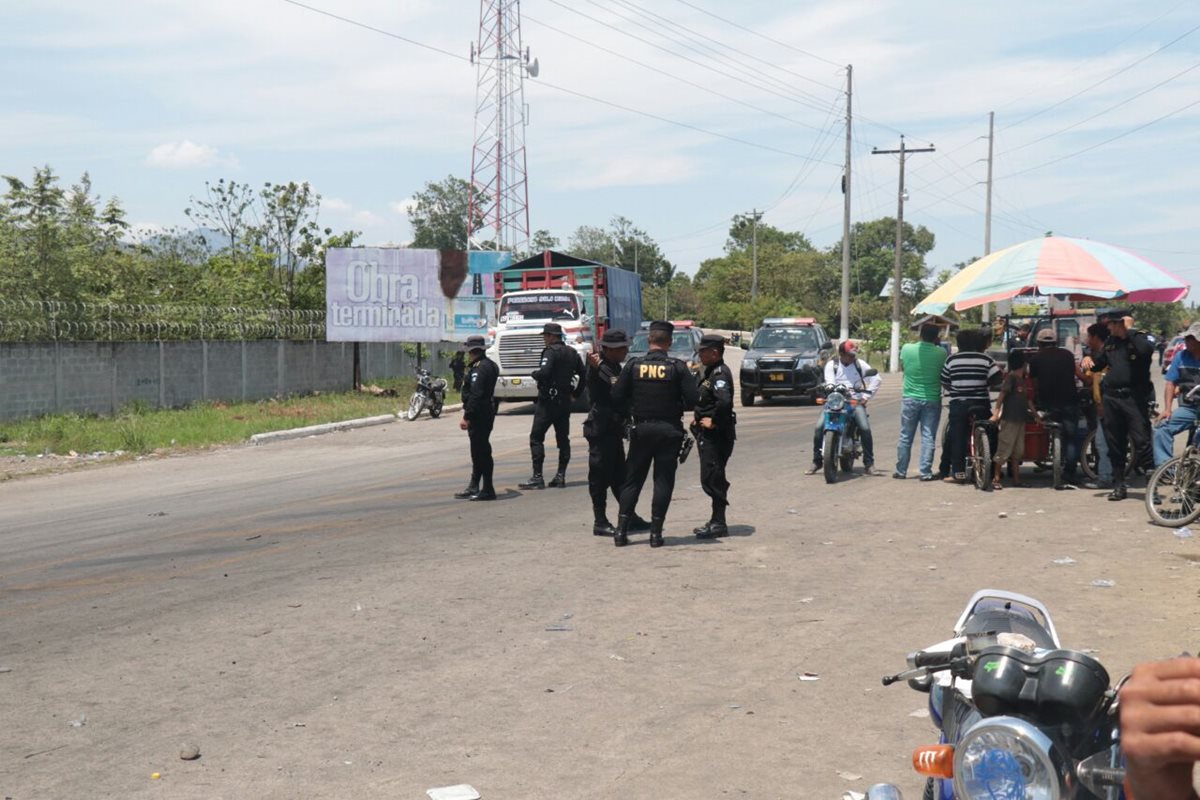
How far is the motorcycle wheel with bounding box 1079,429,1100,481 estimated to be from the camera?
46.0ft

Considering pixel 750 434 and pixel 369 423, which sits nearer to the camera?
pixel 750 434

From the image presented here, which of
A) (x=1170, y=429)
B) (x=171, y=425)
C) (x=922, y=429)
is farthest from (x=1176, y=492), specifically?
(x=171, y=425)

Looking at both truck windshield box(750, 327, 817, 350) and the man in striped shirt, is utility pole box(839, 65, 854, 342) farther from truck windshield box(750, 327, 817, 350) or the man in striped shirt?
the man in striped shirt

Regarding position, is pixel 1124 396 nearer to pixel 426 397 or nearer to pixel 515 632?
pixel 515 632

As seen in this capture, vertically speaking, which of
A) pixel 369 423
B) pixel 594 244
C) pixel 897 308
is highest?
pixel 594 244

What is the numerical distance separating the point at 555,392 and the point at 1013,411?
5.08 metres

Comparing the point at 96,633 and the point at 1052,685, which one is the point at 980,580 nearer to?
the point at 96,633

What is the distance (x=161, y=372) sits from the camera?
2670 cm

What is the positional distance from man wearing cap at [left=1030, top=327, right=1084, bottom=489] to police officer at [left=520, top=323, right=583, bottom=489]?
506 cm

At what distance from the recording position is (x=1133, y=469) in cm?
1377

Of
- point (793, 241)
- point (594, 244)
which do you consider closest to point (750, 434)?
point (594, 244)

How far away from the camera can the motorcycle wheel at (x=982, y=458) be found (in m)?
13.6

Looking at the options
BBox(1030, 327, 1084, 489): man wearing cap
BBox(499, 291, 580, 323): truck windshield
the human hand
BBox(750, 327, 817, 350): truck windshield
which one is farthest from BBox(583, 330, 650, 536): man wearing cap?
BBox(750, 327, 817, 350): truck windshield

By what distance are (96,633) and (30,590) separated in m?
1.80
